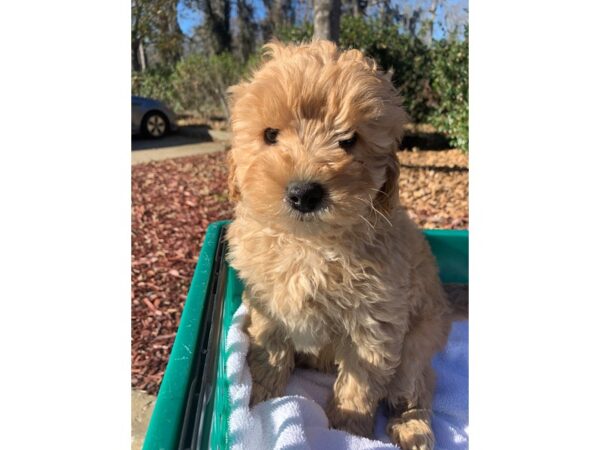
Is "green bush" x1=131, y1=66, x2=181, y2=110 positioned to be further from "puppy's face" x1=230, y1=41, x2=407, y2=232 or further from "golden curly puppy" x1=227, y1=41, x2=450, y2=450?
"puppy's face" x1=230, y1=41, x2=407, y2=232

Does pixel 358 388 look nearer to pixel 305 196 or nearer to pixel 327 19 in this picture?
pixel 305 196

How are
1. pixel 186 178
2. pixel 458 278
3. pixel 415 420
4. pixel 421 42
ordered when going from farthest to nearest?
1. pixel 421 42
2. pixel 186 178
3. pixel 458 278
4. pixel 415 420

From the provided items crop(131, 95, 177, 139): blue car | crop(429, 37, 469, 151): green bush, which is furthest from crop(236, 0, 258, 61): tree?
crop(429, 37, 469, 151): green bush

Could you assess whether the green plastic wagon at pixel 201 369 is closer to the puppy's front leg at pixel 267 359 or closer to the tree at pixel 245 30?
the puppy's front leg at pixel 267 359

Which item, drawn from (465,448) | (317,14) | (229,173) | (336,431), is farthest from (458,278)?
(317,14)

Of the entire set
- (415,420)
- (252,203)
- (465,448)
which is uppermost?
(252,203)

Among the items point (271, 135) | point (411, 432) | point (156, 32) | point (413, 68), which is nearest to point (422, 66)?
point (413, 68)

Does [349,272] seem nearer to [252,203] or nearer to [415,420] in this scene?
[252,203]

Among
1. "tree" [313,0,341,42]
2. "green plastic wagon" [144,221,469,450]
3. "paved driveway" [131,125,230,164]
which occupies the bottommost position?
"green plastic wagon" [144,221,469,450]
